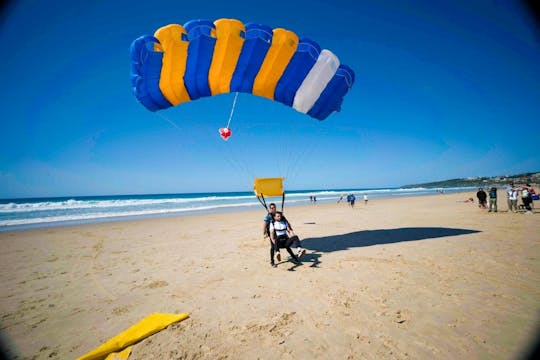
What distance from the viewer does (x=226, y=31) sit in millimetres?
6480

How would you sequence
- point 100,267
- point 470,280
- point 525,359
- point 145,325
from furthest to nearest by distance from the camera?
point 100,267
point 470,280
point 145,325
point 525,359

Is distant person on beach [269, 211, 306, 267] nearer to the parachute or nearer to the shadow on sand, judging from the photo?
the shadow on sand

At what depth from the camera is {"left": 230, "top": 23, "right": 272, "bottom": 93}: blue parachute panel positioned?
6617 millimetres

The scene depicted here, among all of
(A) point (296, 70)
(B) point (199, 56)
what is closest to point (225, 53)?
(B) point (199, 56)

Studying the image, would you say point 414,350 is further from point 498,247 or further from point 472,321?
point 498,247

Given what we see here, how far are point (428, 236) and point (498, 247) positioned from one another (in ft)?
6.36

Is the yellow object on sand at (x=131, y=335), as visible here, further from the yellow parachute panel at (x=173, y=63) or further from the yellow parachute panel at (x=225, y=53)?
the yellow parachute panel at (x=225, y=53)

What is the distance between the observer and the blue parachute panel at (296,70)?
705 cm

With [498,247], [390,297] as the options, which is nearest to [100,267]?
[390,297]

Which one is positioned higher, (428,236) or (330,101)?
(330,101)

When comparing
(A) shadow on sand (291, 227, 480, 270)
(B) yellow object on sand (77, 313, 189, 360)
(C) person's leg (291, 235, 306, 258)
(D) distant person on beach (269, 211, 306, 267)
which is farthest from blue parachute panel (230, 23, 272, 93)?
(B) yellow object on sand (77, 313, 189, 360)

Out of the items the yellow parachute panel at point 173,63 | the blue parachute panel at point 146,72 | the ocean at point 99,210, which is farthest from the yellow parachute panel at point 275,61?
the ocean at point 99,210

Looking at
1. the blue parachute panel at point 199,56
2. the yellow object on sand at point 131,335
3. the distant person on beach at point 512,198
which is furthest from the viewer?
the distant person on beach at point 512,198

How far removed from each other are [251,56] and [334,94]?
3.02 meters
